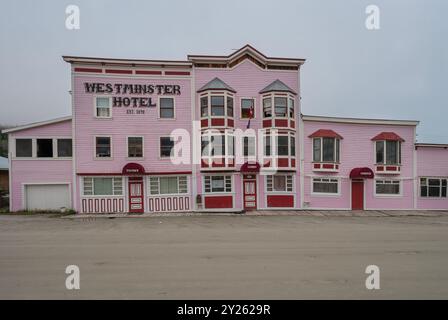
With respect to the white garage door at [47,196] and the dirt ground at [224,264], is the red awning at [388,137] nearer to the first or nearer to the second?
the dirt ground at [224,264]

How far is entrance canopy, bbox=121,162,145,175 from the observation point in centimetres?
1706

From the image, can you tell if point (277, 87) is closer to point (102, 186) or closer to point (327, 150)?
point (327, 150)

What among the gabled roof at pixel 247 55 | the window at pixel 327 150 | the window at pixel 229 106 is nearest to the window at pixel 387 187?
the window at pixel 327 150

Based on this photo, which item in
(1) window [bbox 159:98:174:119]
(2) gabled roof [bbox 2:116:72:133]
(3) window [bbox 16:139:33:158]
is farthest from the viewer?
(1) window [bbox 159:98:174:119]

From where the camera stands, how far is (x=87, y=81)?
17594mm

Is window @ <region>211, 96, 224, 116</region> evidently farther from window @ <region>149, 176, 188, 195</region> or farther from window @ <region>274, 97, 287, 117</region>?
window @ <region>149, 176, 188, 195</region>

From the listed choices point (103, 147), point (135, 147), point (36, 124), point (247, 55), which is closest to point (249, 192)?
point (135, 147)

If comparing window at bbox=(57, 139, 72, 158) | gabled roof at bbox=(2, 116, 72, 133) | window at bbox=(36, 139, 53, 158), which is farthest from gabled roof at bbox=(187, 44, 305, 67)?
A: window at bbox=(36, 139, 53, 158)

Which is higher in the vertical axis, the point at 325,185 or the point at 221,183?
Answer: the point at 221,183

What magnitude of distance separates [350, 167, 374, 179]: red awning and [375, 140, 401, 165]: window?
60.8 inches

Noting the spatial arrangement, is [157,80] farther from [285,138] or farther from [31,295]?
[31,295]

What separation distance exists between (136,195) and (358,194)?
57.4ft

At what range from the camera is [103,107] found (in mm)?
17844

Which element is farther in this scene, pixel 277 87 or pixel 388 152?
pixel 388 152
